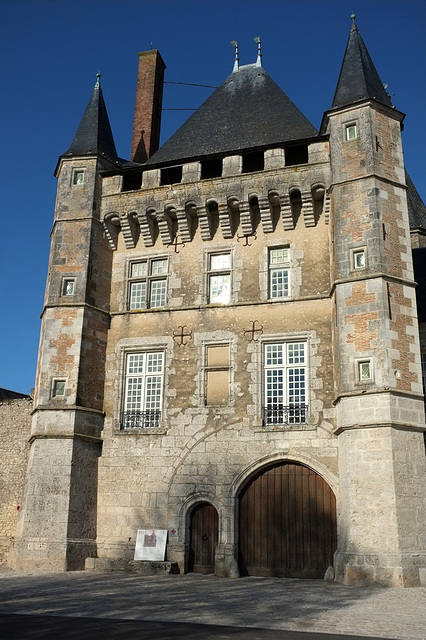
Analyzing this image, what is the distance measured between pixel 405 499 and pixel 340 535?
1394 mm

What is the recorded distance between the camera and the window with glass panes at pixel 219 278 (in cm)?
1402

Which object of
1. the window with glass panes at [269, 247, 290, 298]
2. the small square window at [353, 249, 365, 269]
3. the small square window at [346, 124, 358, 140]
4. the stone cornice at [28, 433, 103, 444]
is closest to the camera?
the small square window at [353, 249, 365, 269]

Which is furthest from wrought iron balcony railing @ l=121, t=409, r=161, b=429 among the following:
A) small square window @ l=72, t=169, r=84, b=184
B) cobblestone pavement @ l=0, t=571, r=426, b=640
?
small square window @ l=72, t=169, r=84, b=184

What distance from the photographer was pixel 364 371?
11.5 m

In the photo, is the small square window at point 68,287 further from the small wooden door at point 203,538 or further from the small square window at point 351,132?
the small square window at point 351,132

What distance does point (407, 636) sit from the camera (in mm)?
6230

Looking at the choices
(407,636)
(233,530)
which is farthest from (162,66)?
(407,636)

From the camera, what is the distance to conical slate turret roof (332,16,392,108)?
1335 cm

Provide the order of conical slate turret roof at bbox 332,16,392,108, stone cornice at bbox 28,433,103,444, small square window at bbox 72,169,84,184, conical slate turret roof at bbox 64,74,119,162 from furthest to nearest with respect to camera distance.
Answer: conical slate turret roof at bbox 64,74,119,162, small square window at bbox 72,169,84,184, conical slate turret roof at bbox 332,16,392,108, stone cornice at bbox 28,433,103,444

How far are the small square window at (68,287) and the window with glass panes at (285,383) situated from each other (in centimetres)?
457

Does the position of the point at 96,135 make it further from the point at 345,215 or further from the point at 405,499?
the point at 405,499

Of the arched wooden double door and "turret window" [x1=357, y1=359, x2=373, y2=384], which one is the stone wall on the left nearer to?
the arched wooden double door

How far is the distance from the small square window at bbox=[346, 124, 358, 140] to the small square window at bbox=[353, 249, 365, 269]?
2591 mm

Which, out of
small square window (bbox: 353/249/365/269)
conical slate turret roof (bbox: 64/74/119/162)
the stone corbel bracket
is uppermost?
conical slate turret roof (bbox: 64/74/119/162)
